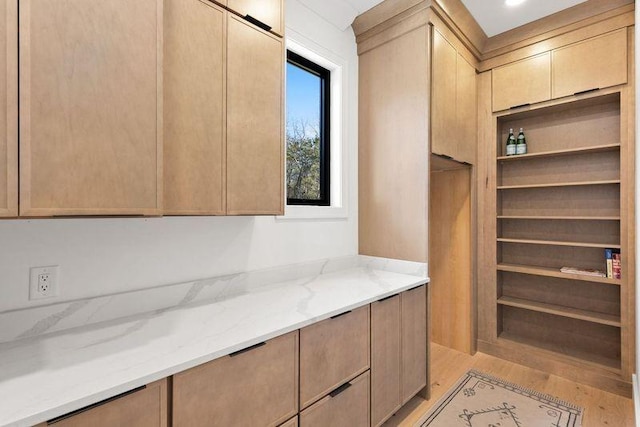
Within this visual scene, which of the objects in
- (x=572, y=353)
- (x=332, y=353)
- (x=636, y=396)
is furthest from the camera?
(x=572, y=353)

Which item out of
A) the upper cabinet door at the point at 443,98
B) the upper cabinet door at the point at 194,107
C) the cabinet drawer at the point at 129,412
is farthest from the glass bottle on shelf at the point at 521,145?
the cabinet drawer at the point at 129,412

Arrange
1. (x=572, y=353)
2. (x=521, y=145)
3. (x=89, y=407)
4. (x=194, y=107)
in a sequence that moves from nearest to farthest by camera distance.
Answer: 1. (x=89, y=407)
2. (x=194, y=107)
3. (x=572, y=353)
4. (x=521, y=145)

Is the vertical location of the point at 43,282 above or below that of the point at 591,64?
below

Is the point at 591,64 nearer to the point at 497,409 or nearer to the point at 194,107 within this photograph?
the point at 497,409

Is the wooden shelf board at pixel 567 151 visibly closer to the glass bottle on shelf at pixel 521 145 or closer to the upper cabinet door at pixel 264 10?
the glass bottle on shelf at pixel 521 145

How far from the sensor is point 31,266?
1.22 m

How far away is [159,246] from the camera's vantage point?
155 centimetres

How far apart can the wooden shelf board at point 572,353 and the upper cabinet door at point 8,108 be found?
3376 mm

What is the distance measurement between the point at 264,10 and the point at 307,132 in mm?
976

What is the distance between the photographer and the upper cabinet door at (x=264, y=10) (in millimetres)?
1479

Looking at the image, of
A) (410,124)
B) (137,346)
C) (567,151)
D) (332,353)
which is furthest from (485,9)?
(137,346)

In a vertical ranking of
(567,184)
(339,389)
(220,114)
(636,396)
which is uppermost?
(220,114)

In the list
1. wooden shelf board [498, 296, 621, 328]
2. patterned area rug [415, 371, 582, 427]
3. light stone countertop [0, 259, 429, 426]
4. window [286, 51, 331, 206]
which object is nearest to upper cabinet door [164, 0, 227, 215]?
light stone countertop [0, 259, 429, 426]

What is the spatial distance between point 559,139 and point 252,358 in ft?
9.82
